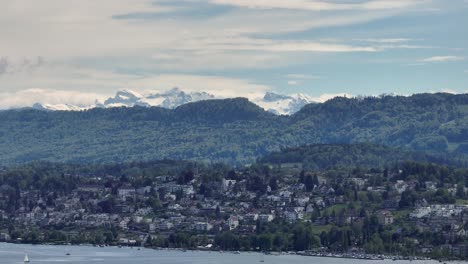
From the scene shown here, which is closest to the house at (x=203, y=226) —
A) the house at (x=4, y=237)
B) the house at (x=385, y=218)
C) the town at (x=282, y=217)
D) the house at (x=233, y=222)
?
the town at (x=282, y=217)

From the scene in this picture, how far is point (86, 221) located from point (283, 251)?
1706 inches

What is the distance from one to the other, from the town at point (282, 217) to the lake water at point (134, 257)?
8200mm

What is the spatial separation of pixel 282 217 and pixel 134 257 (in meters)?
39.6

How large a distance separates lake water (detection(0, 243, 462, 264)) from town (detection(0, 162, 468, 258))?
820 centimetres

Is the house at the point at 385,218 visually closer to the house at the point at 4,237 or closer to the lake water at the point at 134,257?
the lake water at the point at 134,257

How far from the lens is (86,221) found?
18088 cm

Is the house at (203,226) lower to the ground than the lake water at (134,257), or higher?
higher

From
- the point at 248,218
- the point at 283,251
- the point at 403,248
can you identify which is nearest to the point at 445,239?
the point at 403,248

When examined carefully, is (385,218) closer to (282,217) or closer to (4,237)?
(282,217)

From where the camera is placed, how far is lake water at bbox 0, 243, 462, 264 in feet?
419

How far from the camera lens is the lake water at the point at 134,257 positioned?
12769cm

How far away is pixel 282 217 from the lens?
→ 170 meters

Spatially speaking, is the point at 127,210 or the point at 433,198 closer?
the point at 433,198

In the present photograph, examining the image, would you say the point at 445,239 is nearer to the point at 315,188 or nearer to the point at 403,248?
the point at 403,248
